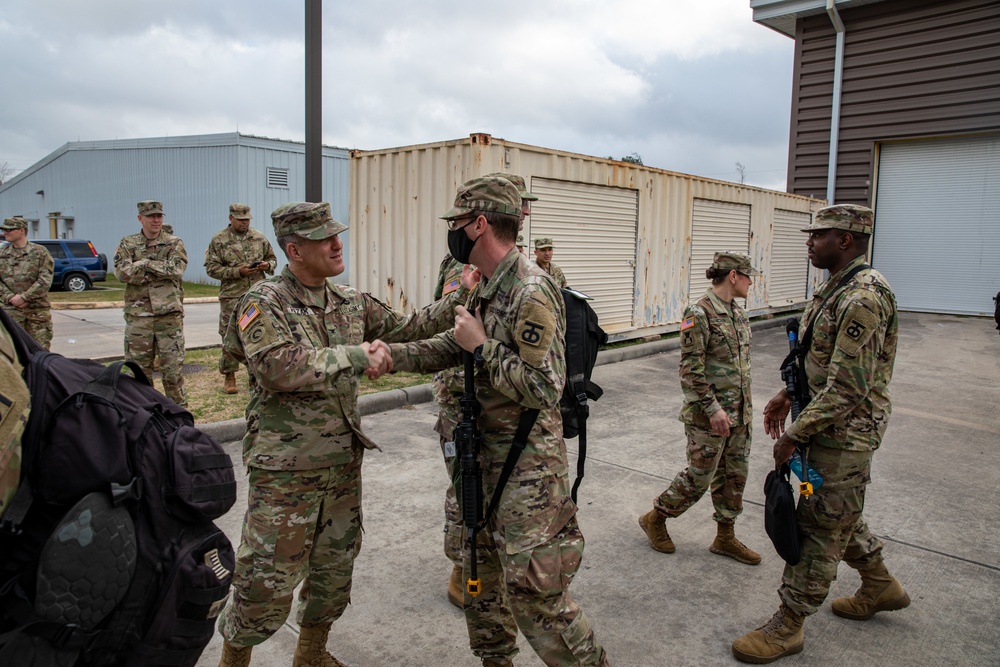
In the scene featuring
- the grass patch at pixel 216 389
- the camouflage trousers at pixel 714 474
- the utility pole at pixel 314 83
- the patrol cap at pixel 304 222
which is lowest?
the grass patch at pixel 216 389

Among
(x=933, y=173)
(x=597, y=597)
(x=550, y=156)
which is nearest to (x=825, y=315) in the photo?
(x=597, y=597)

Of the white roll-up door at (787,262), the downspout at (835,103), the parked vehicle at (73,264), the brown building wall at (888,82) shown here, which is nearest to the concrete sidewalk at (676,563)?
the white roll-up door at (787,262)

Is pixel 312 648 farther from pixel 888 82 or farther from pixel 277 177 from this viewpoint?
pixel 277 177

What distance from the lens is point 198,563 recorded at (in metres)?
1.63

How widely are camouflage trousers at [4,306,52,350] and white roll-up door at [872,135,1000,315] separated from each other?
54.6ft

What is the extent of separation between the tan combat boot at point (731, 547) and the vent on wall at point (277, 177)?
73.7 ft

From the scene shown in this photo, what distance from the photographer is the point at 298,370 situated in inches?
99.0

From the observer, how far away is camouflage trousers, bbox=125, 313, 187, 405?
6746 millimetres

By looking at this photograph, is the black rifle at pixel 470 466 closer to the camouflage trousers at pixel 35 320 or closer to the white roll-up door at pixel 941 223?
the camouflage trousers at pixel 35 320

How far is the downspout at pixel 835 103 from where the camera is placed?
16266 mm

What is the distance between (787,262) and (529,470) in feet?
49.3

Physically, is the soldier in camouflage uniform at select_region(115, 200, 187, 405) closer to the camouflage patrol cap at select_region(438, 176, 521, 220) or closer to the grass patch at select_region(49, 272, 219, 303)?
the camouflage patrol cap at select_region(438, 176, 521, 220)

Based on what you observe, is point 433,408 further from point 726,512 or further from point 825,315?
point 825,315

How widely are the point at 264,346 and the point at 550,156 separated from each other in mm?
7287
